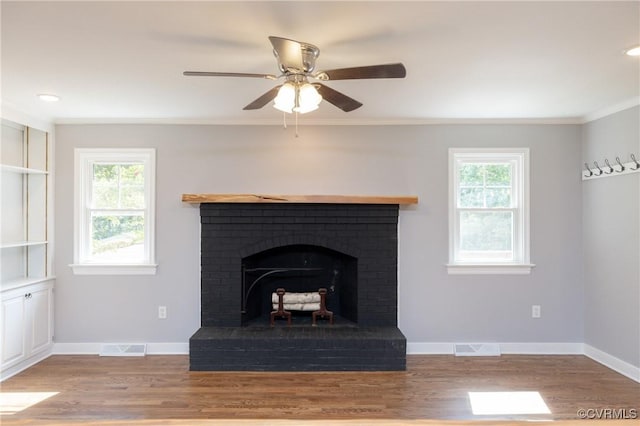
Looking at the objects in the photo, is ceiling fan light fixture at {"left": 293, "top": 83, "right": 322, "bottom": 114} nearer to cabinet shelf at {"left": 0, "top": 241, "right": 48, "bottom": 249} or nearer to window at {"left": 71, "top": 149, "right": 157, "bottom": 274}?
window at {"left": 71, "top": 149, "right": 157, "bottom": 274}

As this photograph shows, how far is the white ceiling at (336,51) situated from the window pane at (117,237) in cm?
113

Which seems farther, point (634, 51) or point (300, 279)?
point (300, 279)

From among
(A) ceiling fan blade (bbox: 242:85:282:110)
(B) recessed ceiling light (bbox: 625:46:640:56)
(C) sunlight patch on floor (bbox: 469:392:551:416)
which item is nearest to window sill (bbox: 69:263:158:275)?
(A) ceiling fan blade (bbox: 242:85:282:110)

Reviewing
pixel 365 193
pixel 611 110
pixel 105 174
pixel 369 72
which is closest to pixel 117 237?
pixel 105 174

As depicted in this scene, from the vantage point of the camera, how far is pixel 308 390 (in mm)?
3160

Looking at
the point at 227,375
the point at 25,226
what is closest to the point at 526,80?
the point at 227,375

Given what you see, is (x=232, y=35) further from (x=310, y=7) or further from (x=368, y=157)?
(x=368, y=157)

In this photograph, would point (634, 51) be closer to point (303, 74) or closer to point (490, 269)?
point (303, 74)

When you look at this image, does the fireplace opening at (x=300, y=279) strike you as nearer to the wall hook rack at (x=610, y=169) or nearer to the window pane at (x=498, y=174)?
the window pane at (x=498, y=174)

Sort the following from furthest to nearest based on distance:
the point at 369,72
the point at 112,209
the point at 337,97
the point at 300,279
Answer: the point at 300,279, the point at 112,209, the point at 337,97, the point at 369,72

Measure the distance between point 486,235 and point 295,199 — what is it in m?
2.04

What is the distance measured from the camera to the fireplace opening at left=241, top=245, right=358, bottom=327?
13.4ft

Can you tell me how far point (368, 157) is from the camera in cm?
402

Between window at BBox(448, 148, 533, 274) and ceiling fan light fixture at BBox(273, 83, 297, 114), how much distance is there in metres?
2.45
